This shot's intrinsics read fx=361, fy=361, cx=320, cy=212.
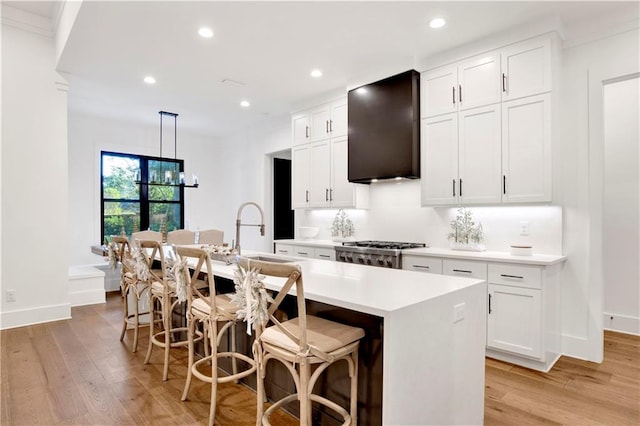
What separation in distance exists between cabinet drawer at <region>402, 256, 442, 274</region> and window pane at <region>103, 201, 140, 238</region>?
5436 mm

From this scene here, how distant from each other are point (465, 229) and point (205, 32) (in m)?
3.19

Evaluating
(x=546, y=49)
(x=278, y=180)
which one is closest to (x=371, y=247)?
(x=546, y=49)

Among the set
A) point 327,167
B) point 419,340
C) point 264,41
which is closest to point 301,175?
point 327,167

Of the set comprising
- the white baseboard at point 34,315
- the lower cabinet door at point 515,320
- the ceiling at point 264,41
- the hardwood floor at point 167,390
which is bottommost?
the hardwood floor at point 167,390

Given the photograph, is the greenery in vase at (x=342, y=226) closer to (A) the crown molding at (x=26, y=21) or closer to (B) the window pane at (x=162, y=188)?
(B) the window pane at (x=162, y=188)

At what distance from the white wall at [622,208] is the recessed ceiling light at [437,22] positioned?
7.29ft

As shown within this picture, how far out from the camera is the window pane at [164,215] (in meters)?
7.12

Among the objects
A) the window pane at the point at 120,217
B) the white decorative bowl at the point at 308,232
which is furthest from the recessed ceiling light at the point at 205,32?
the window pane at the point at 120,217

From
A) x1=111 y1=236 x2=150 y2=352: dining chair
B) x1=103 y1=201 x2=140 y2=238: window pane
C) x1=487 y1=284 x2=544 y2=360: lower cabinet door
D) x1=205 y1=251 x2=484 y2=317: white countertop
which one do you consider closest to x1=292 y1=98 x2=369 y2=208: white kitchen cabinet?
x1=487 y1=284 x2=544 y2=360: lower cabinet door

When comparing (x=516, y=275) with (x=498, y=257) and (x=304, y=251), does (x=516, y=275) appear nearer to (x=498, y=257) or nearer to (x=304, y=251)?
(x=498, y=257)

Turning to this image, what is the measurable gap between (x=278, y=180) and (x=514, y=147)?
15.1 ft

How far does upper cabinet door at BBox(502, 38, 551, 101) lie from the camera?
3053 mm

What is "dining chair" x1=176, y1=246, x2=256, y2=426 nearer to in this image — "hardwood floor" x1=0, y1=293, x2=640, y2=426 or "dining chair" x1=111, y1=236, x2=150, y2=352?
"hardwood floor" x1=0, y1=293, x2=640, y2=426

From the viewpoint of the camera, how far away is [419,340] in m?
1.58
